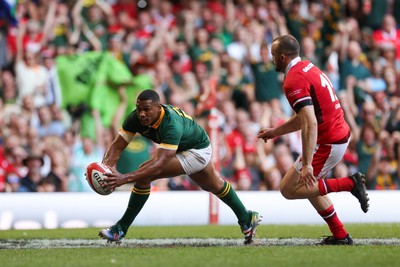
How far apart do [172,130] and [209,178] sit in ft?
3.07

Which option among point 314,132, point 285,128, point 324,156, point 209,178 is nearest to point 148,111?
point 209,178

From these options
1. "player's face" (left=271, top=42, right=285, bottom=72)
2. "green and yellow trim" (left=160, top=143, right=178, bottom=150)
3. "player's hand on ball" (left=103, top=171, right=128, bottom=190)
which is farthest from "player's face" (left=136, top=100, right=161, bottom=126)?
"player's face" (left=271, top=42, right=285, bottom=72)

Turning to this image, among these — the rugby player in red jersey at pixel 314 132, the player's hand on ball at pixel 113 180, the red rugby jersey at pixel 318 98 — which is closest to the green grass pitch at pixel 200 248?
the rugby player in red jersey at pixel 314 132

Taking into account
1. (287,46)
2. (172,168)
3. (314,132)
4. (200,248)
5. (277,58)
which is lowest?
(200,248)

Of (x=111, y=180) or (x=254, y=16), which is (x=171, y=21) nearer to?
(x=254, y=16)

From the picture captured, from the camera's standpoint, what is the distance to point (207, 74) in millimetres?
17703

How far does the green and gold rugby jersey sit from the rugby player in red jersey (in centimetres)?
107

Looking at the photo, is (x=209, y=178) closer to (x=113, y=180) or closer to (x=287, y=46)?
(x=113, y=180)

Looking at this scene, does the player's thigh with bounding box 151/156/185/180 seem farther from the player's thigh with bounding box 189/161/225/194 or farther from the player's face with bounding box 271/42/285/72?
the player's face with bounding box 271/42/285/72

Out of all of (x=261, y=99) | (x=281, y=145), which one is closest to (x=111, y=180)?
(x=281, y=145)

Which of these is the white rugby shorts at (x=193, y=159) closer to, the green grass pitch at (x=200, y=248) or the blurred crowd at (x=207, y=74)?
the green grass pitch at (x=200, y=248)

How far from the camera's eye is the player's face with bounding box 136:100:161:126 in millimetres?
9383

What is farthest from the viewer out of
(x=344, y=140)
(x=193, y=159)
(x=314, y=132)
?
(x=193, y=159)

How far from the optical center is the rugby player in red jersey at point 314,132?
29.5 feet
